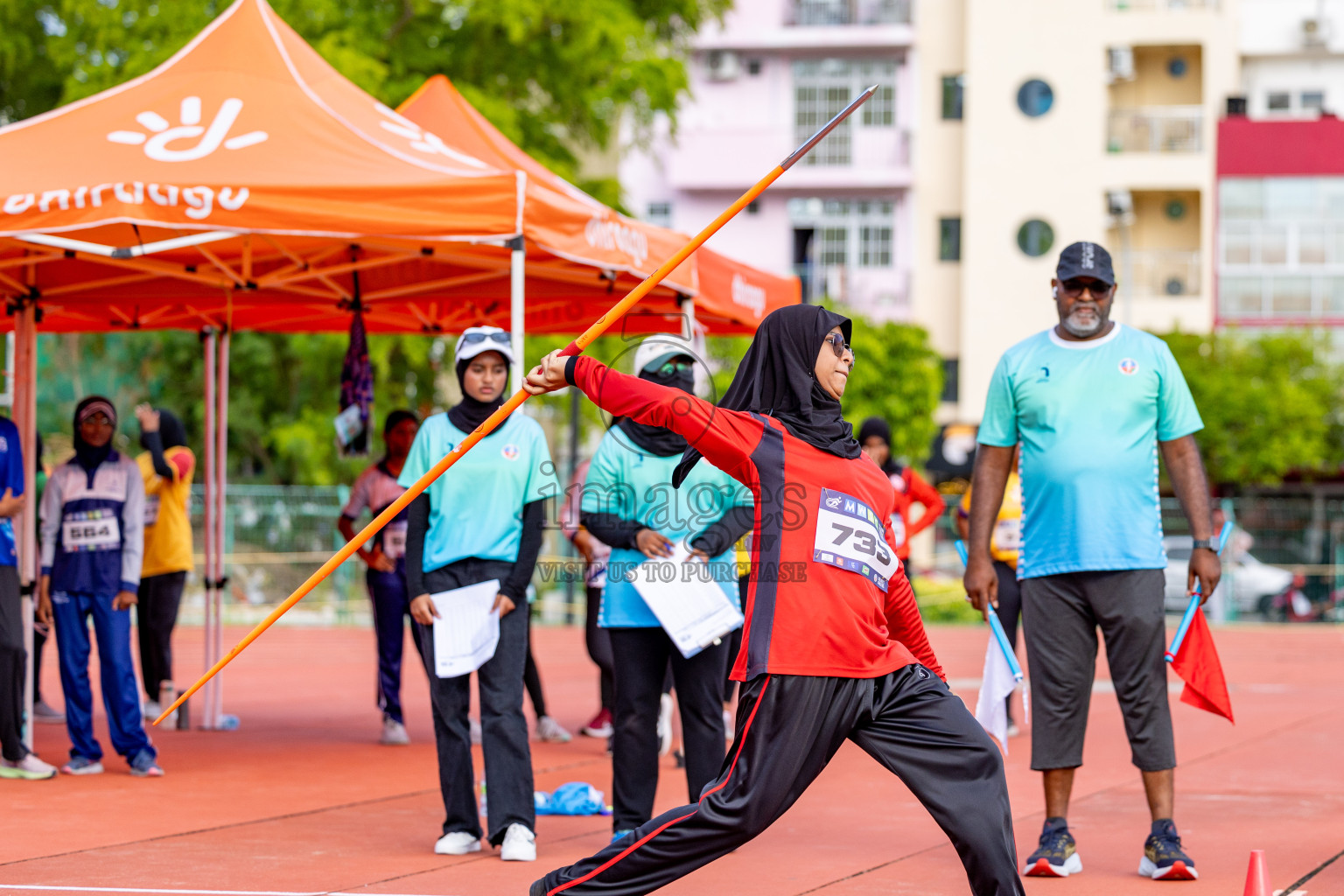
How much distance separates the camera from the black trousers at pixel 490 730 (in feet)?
20.3

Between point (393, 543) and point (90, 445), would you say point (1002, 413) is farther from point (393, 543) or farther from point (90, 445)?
point (90, 445)

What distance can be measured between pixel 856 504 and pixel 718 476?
7.22ft

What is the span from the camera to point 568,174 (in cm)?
1984

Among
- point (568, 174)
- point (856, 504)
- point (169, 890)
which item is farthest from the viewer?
point (568, 174)

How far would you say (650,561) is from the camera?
6.30m

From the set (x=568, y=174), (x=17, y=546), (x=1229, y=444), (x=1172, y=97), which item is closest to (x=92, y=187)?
(x=17, y=546)

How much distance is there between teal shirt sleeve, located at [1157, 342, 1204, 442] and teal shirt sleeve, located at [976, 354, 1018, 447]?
54 centimetres

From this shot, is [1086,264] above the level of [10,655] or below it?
above

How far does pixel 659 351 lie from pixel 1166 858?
2738 mm

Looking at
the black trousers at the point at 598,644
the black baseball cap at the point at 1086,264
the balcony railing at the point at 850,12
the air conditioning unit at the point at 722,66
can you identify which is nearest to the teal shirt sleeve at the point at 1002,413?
the black baseball cap at the point at 1086,264

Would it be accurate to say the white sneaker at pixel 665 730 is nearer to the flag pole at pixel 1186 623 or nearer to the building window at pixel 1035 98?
the flag pole at pixel 1186 623

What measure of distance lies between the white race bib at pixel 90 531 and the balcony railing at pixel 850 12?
32652mm

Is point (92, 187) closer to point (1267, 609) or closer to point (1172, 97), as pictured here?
point (1267, 609)

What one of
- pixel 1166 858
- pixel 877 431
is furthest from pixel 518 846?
pixel 877 431
